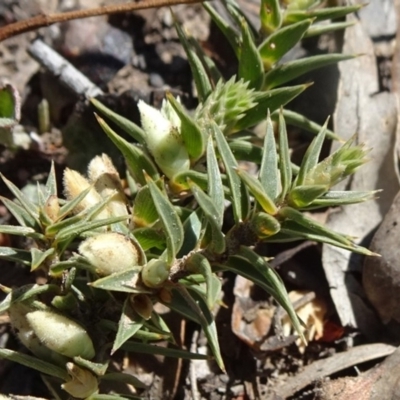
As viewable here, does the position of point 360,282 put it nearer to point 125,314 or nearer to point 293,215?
point 293,215

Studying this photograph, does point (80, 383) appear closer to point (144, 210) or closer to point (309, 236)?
point (144, 210)

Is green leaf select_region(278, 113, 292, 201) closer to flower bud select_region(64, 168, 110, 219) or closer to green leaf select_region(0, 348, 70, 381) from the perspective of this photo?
flower bud select_region(64, 168, 110, 219)

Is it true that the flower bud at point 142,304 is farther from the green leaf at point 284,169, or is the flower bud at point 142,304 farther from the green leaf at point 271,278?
the green leaf at point 284,169

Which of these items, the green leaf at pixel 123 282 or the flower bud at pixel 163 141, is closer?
the green leaf at pixel 123 282

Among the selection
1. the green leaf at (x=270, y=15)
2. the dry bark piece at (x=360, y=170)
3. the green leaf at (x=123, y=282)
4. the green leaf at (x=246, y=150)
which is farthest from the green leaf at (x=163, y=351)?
the green leaf at (x=270, y=15)

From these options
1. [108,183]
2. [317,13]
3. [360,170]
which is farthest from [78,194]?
[360,170]

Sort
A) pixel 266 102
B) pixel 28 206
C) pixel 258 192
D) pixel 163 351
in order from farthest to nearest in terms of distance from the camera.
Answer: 1. pixel 266 102
2. pixel 163 351
3. pixel 28 206
4. pixel 258 192

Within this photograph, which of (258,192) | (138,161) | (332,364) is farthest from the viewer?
(332,364)
